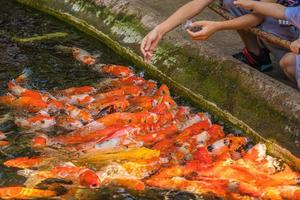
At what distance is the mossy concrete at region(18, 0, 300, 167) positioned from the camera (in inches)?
215

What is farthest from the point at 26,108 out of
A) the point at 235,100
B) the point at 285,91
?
the point at 285,91

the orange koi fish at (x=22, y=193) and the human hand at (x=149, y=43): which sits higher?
the human hand at (x=149, y=43)

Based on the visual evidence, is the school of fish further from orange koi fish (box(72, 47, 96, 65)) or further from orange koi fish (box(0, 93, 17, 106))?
orange koi fish (box(72, 47, 96, 65))

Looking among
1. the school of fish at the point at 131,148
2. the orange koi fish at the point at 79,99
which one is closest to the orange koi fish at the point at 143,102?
the school of fish at the point at 131,148

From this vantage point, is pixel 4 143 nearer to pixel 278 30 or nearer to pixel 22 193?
pixel 22 193

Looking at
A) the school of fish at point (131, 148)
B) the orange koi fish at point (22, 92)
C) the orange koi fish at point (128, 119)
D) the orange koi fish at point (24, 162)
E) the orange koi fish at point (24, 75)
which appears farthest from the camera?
the orange koi fish at point (24, 75)

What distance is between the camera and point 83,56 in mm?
7180

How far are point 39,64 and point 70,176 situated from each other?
2.42 meters

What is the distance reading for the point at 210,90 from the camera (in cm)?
616

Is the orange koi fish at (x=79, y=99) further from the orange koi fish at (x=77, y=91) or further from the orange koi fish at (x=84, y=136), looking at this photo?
the orange koi fish at (x=84, y=136)

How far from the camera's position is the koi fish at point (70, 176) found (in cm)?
478

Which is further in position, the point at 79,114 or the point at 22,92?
the point at 22,92

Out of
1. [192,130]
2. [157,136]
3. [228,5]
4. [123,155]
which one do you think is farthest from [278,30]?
[123,155]

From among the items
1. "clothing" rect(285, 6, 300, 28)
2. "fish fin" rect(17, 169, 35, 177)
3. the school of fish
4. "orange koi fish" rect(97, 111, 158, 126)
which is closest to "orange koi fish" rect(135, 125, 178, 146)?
the school of fish
